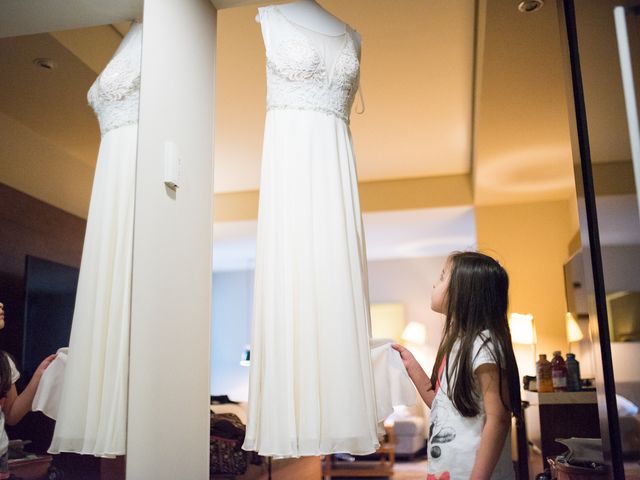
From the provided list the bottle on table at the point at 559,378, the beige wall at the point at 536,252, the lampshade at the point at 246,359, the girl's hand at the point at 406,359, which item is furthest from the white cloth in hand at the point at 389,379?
the beige wall at the point at 536,252

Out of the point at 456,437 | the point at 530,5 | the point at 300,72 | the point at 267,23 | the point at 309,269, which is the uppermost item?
the point at 530,5

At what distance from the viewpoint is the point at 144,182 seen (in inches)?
55.9

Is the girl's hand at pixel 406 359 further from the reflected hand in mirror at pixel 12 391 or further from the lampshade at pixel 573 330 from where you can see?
the lampshade at pixel 573 330

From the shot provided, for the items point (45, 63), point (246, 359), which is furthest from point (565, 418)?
point (45, 63)

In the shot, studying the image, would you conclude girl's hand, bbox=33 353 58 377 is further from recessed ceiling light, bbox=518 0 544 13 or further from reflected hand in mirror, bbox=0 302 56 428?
recessed ceiling light, bbox=518 0 544 13

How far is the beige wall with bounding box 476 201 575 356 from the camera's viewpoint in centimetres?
520

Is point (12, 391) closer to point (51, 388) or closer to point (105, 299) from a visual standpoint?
point (51, 388)

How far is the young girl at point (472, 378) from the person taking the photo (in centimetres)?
147

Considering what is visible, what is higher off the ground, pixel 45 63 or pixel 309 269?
pixel 45 63

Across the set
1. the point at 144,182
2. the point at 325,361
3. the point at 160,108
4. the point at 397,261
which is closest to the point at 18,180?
the point at 144,182

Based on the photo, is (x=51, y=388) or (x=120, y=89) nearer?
(x=51, y=388)

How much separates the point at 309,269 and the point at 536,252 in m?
4.21

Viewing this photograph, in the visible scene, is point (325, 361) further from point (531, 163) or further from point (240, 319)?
point (240, 319)

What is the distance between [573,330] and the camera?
4.77 metres
